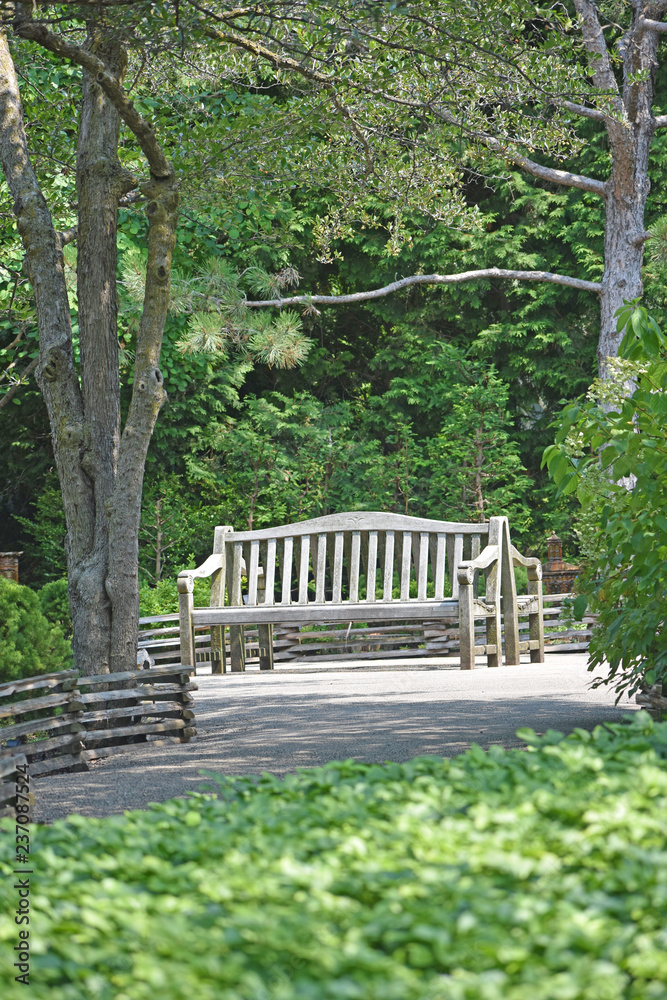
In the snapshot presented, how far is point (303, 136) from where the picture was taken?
21.9ft

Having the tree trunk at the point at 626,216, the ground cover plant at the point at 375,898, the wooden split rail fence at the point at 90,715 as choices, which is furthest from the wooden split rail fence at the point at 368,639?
the ground cover plant at the point at 375,898

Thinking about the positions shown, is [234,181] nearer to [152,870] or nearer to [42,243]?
[42,243]

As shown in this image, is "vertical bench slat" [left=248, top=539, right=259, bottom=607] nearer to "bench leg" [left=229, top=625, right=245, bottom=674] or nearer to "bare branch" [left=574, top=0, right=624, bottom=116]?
"bench leg" [left=229, top=625, right=245, bottom=674]

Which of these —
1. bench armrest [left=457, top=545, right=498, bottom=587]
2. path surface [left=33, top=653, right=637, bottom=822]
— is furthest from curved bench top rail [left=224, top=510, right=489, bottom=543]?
path surface [left=33, top=653, right=637, bottom=822]

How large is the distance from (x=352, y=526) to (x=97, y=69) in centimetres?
461

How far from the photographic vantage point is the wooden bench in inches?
289

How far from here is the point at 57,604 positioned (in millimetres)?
9398

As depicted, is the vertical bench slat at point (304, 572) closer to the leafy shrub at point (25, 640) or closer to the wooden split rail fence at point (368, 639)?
the wooden split rail fence at point (368, 639)

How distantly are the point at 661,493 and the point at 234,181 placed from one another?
431cm

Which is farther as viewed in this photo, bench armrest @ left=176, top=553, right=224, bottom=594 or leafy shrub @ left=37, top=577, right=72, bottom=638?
leafy shrub @ left=37, top=577, right=72, bottom=638

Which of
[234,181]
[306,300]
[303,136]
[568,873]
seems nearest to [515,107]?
[303,136]

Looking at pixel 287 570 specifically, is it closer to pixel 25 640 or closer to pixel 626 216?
pixel 25 640

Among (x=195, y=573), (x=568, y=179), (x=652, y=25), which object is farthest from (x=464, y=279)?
(x=195, y=573)

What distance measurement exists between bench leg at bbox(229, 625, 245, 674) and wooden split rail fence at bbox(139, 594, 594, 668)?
3.02 ft
